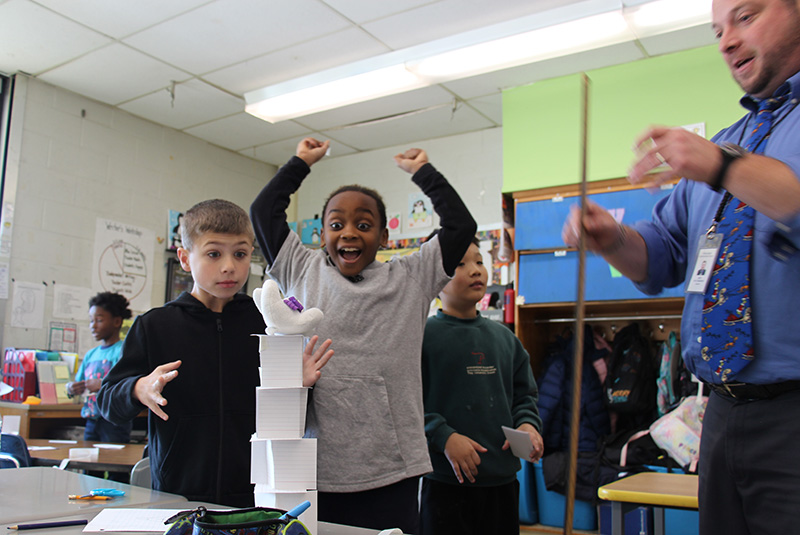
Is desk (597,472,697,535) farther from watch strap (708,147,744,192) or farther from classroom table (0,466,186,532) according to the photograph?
classroom table (0,466,186,532)

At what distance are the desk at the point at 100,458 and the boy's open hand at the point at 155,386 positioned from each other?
1.22 meters

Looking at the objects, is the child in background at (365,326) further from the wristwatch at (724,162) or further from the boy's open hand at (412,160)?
the wristwatch at (724,162)

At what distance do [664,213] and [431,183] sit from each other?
0.63 metres

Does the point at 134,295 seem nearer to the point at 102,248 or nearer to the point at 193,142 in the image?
the point at 102,248

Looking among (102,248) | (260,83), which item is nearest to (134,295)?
(102,248)

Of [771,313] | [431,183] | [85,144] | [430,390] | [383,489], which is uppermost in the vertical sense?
[85,144]

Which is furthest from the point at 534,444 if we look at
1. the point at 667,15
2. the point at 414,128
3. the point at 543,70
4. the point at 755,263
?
the point at 414,128

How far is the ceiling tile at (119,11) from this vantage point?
3.62m

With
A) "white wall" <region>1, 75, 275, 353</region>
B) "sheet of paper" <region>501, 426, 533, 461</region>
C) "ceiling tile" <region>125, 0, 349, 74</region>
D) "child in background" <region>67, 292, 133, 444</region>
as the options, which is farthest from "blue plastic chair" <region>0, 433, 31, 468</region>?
"ceiling tile" <region>125, 0, 349, 74</region>

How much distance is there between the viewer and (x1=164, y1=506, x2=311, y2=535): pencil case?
0.88 m

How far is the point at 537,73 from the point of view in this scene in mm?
4426

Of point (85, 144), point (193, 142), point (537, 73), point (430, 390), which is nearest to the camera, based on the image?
point (430, 390)

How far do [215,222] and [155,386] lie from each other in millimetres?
582

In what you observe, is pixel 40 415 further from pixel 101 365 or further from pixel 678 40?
pixel 678 40
